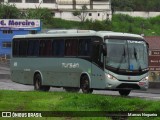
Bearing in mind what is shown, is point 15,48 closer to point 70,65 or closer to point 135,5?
point 70,65

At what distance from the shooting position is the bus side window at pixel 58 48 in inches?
1160

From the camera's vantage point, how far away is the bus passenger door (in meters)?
26.3

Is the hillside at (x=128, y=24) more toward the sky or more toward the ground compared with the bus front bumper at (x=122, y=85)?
more toward the ground

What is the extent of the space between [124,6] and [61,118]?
518ft

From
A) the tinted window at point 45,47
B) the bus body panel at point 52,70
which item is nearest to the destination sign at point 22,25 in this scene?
the bus body panel at point 52,70

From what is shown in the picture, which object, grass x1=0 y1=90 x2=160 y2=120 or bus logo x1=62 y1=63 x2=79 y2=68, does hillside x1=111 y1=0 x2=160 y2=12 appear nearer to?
bus logo x1=62 y1=63 x2=79 y2=68

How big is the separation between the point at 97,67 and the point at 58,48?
3.79 m

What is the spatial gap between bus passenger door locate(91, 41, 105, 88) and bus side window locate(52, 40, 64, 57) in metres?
2.96

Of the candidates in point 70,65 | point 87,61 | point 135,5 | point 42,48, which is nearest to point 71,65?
point 70,65

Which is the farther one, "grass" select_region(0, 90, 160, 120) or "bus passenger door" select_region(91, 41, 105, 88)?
"bus passenger door" select_region(91, 41, 105, 88)

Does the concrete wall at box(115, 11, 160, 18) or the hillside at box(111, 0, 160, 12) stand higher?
the hillside at box(111, 0, 160, 12)

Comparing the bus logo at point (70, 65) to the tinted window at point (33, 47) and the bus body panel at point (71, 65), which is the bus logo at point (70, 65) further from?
the tinted window at point (33, 47)

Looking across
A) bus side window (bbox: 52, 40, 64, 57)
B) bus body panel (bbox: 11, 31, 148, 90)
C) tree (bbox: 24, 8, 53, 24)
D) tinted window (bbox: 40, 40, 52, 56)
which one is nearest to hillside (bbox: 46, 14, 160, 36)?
tree (bbox: 24, 8, 53, 24)

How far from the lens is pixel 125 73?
2620cm
